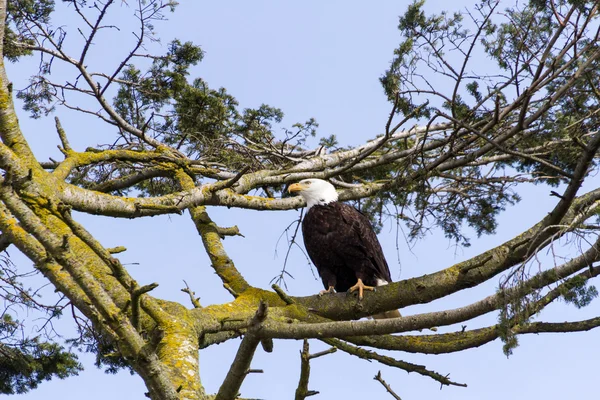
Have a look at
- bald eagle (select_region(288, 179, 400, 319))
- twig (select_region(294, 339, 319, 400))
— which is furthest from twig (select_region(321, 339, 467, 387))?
bald eagle (select_region(288, 179, 400, 319))

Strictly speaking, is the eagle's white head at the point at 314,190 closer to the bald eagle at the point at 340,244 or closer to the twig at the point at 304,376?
the bald eagle at the point at 340,244

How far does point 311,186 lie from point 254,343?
2.99 meters

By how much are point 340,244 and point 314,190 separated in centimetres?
60

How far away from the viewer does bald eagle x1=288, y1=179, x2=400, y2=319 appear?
19.1 feet

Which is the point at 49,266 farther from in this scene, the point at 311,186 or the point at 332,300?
the point at 311,186

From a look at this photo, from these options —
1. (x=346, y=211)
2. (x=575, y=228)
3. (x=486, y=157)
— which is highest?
(x=486, y=157)

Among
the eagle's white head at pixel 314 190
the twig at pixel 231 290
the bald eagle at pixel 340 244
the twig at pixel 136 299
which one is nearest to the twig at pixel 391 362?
the twig at pixel 231 290

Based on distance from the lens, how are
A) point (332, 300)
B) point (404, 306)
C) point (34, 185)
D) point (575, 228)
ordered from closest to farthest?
1. point (575, 228)
2. point (34, 185)
3. point (404, 306)
4. point (332, 300)

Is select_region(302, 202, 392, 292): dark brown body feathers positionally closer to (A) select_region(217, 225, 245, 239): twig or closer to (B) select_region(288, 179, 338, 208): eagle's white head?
(B) select_region(288, 179, 338, 208): eagle's white head

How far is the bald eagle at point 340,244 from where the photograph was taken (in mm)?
5812

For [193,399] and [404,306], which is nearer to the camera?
[193,399]

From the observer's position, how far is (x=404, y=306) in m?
4.45

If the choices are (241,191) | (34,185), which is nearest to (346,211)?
(241,191)

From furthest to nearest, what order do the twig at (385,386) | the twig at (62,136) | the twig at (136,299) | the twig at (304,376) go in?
the twig at (62,136) < the twig at (385,386) < the twig at (304,376) < the twig at (136,299)
